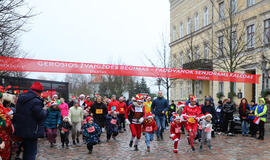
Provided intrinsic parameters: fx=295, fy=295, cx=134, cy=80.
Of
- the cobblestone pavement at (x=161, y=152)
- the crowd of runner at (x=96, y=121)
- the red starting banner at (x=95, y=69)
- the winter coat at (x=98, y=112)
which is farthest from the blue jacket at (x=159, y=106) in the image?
the red starting banner at (x=95, y=69)

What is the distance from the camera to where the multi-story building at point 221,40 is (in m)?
24.6

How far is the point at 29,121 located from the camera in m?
5.95

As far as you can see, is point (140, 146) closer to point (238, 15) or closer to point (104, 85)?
point (238, 15)

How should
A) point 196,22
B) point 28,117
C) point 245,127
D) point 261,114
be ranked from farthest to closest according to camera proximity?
point 196,22, point 245,127, point 261,114, point 28,117

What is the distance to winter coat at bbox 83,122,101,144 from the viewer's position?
31.6 feet

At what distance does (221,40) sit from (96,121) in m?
24.1

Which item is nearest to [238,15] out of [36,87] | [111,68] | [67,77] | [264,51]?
[264,51]

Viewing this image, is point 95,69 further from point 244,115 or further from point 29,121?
point 29,121

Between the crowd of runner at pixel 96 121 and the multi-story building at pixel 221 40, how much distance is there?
6654mm

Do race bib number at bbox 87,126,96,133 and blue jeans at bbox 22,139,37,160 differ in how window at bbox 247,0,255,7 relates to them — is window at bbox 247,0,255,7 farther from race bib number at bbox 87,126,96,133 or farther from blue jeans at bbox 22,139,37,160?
blue jeans at bbox 22,139,37,160

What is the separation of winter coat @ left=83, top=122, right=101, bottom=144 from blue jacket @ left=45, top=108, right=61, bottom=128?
5.48 ft

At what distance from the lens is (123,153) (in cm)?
948

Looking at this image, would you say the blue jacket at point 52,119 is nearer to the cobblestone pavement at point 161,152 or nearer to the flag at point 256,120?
the cobblestone pavement at point 161,152

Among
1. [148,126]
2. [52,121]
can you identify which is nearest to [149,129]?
[148,126]
